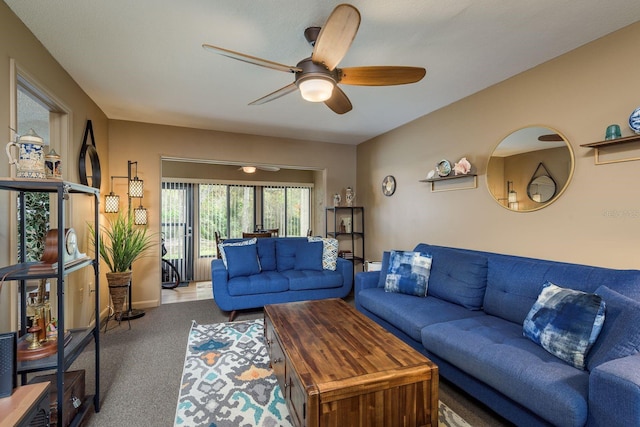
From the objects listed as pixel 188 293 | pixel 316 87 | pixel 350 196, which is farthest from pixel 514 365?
pixel 188 293

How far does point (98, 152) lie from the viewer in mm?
3578

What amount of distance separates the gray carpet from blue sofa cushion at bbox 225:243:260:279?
1.83 ft

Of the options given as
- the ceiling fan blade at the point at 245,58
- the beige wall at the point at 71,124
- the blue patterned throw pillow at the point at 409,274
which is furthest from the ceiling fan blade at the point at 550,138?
the beige wall at the point at 71,124

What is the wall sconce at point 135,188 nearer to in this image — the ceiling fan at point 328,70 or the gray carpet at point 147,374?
the gray carpet at point 147,374

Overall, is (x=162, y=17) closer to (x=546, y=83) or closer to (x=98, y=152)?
(x=98, y=152)

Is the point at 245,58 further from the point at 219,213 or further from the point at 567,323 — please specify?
the point at 219,213

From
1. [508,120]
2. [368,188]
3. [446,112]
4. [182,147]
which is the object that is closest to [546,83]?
[508,120]

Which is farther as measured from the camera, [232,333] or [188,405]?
[232,333]

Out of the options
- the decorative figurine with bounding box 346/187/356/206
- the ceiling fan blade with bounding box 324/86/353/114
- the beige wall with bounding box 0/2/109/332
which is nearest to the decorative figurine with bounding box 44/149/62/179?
the beige wall with bounding box 0/2/109/332

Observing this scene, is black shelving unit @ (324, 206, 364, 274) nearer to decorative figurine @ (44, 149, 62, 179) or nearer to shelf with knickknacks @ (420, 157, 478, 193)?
shelf with knickknacks @ (420, 157, 478, 193)

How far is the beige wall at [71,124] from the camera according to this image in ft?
5.91

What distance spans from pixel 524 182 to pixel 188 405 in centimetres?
323

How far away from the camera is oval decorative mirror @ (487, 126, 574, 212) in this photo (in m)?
2.40

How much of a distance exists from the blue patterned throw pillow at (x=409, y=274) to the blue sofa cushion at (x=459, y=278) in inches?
3.5
